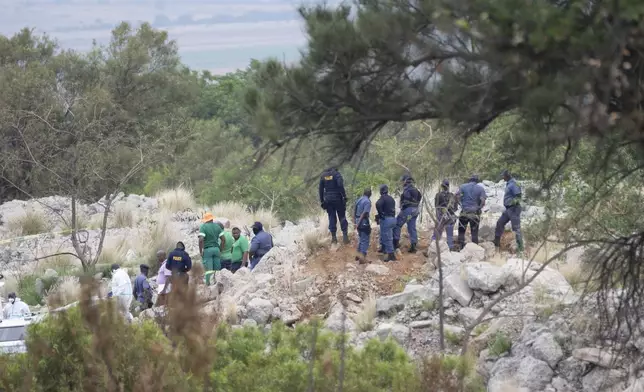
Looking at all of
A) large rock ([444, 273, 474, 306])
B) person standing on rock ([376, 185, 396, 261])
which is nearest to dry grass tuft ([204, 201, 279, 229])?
person standing on rock ([376, 185, 396, 261])

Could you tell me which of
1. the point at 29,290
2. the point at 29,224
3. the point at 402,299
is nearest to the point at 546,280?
the point at 402,299

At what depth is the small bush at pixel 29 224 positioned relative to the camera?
1144 inches

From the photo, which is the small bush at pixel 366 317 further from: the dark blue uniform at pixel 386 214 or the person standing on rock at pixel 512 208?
the person standing on rock at pixel 512 208

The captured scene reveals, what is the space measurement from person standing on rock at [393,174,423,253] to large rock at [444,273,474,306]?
180 centimetres

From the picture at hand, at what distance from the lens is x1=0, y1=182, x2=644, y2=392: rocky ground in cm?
1122

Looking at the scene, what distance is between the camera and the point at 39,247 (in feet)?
84.8

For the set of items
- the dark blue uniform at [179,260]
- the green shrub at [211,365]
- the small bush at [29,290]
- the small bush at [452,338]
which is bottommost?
the small bush at [29,290]

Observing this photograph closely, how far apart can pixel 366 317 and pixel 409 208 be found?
2.87 m

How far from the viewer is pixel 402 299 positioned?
15430 millimetres

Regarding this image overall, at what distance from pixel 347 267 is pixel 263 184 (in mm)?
13612

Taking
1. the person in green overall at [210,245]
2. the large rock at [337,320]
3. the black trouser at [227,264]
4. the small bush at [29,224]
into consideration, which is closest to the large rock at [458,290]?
the large rock at [337,320]

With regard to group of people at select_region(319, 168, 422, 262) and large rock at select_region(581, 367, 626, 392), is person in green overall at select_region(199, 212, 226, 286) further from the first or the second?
large rock at select_region(581, 367, 626, 392)

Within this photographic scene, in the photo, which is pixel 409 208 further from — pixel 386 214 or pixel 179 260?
pixel 179 260

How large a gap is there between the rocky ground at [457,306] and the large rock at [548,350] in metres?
0.01
